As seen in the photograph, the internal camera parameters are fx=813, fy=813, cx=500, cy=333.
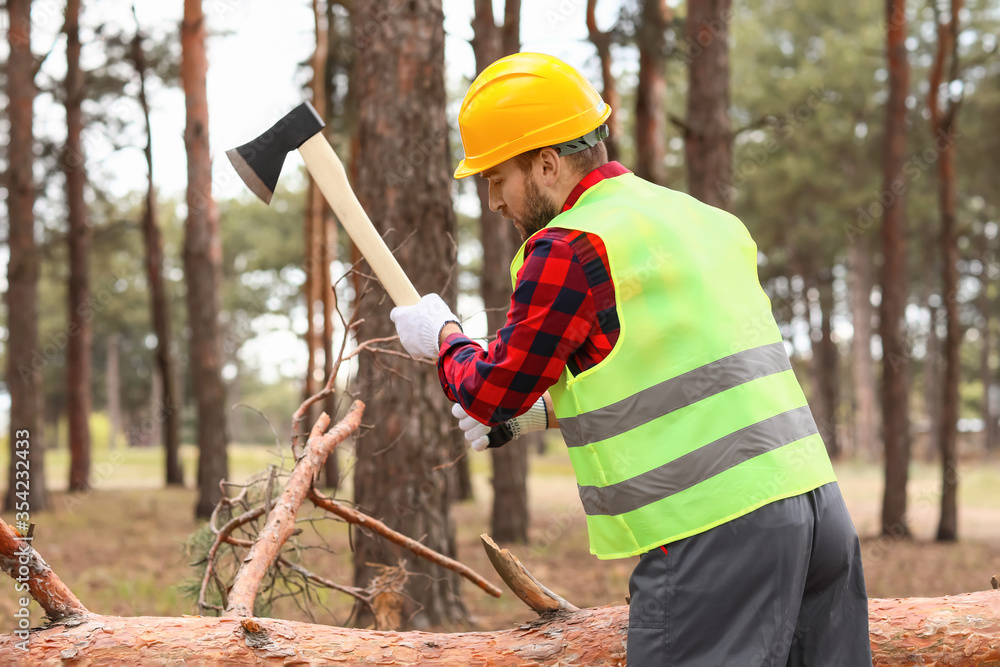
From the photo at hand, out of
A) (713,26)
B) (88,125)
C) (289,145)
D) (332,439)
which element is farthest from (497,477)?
(88,125)

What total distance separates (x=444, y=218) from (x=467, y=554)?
4.70 m

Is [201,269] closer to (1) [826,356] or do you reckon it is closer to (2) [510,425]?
Answer: (2) [510,425]

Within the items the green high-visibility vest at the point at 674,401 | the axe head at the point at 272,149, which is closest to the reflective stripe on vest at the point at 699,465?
the green high-visibility vest at the point at 674,401

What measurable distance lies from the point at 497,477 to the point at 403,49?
5367 mm

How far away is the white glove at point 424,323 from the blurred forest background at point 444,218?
36.1 inches

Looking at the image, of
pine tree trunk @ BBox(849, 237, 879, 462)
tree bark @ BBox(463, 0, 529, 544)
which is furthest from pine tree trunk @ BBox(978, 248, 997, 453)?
tree bark @ BBox(463, 0, 529, 544)

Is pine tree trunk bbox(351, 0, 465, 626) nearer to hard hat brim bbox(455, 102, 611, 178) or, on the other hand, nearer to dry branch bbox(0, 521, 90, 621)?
dry branch bbox(0, 521, 90, 621)

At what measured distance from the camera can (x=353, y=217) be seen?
2.43 metres

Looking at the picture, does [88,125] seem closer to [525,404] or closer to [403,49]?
[403,49]

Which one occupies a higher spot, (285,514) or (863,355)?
(863,355)

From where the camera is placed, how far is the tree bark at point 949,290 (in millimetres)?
10031

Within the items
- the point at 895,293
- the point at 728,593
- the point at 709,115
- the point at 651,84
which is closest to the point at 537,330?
the point at 728,593

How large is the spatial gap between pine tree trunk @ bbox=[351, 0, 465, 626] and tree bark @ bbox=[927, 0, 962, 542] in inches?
300

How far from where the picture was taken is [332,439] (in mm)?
3184
